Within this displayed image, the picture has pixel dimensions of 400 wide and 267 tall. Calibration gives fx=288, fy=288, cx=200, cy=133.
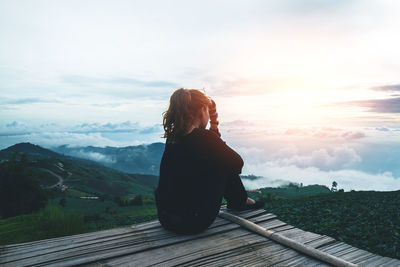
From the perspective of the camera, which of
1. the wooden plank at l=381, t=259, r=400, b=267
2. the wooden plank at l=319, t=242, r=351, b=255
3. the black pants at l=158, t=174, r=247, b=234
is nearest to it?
the wooden plank at l=381, t=259, r=400, b=267

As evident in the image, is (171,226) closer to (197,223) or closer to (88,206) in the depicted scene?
(197,223)

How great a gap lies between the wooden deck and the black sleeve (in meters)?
1.23

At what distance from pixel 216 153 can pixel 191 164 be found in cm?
47

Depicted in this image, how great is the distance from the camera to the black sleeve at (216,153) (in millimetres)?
4910

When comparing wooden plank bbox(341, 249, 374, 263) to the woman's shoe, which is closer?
wooden plank bbox(341, 249, 374, 263)

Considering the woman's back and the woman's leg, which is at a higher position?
the woman's back

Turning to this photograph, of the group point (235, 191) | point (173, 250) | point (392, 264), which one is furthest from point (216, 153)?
point (392, 264)

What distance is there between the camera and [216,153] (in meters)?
4.92

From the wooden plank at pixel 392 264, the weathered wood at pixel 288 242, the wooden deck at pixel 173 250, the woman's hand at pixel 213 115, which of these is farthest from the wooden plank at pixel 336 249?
the woman's hand at pixel 213 115

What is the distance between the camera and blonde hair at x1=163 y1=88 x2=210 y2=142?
4.90m

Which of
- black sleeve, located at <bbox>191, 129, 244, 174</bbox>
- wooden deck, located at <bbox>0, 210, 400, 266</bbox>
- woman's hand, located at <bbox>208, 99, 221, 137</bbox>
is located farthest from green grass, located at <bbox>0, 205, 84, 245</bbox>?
black sleeve, located at <bbox>191, 129, 244, 174</bbox>

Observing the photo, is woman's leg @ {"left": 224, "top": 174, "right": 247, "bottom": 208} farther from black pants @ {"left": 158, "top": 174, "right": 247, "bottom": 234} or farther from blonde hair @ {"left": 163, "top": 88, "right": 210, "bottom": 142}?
blonde hair @ {"left": 163, "top": 88, "right": 210, "bottom": 142}

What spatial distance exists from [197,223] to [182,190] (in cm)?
60

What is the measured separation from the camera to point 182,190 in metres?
4.96
